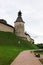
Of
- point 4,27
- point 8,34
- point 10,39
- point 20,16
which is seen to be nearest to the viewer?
point 10,39

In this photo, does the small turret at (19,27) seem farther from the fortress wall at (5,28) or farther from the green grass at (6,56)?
the green grass at (6,56)

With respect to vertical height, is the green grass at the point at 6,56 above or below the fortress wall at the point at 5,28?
below

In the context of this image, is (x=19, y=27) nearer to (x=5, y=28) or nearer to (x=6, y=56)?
(x=5, y=28)

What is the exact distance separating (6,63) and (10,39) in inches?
2240

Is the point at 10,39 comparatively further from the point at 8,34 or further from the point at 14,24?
the point at 14,24

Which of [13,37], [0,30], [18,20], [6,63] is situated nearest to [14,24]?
[18,20]

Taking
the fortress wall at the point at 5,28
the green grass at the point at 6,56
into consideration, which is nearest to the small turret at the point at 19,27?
the fortress wall at the point at 5,28

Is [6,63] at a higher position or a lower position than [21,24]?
lower

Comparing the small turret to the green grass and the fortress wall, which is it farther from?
the green grass

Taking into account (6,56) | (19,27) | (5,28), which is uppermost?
(19,27)

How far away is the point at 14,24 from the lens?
101438 millimetres

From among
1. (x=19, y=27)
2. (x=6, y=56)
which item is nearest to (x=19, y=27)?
(x=19, y=27)

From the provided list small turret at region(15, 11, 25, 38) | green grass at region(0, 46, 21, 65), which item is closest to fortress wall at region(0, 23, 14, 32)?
small turret at region(15, 11, 25, 38)

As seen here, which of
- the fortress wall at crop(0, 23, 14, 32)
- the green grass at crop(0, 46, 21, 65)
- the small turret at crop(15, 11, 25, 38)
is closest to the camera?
the green grass at crop(0, 46, 21, 65)
